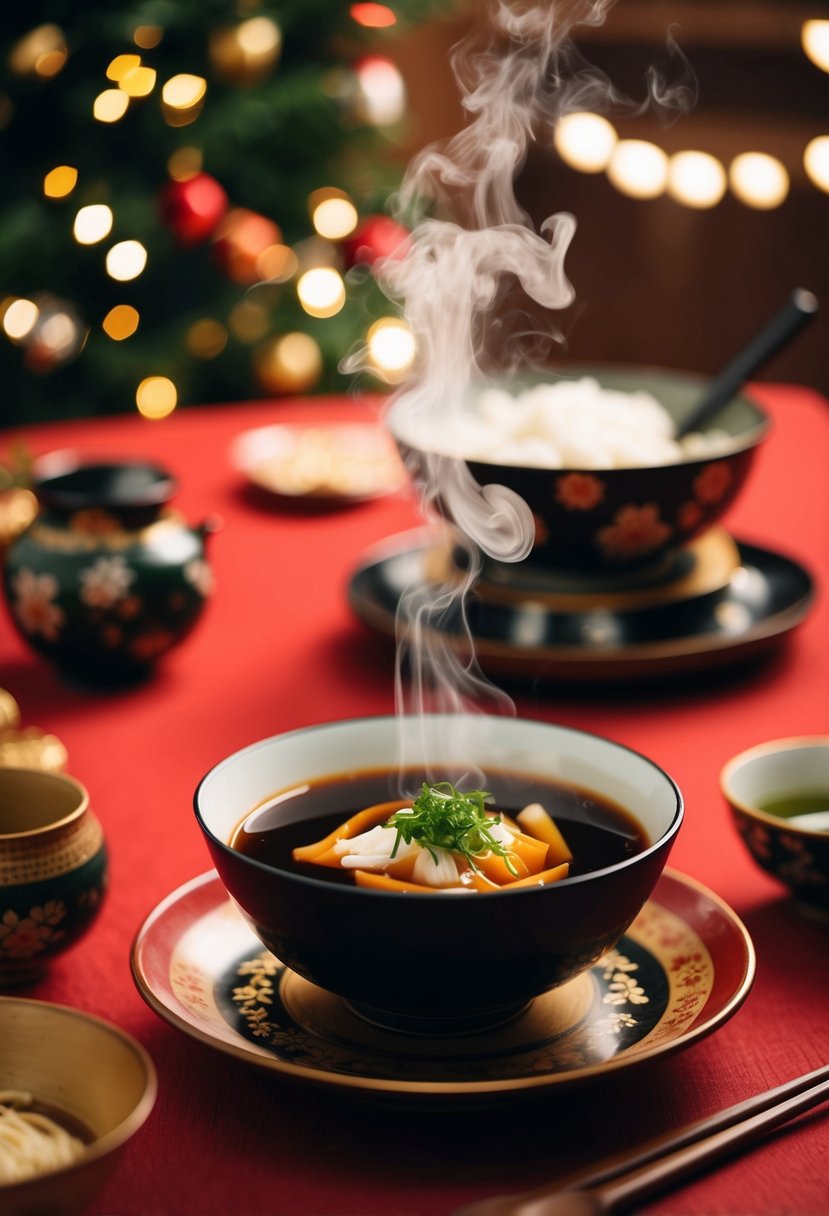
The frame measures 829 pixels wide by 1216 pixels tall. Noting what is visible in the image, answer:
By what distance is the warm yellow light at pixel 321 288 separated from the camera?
3.22 m

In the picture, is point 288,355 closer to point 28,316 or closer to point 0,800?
point 28,316

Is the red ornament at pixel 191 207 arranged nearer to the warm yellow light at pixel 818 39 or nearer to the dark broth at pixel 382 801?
the warm yellow light at pixel 818 39

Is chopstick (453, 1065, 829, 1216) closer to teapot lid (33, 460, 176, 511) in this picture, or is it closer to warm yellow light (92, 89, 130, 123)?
teapot lid (33, 460, 176, 511)

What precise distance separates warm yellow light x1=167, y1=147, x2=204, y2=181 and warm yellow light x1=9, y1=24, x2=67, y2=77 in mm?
347

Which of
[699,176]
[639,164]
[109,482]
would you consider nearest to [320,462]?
[109,482]

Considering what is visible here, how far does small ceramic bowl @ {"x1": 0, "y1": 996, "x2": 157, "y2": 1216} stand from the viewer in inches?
26.0

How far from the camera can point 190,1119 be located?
788mm

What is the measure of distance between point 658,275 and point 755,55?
74cm

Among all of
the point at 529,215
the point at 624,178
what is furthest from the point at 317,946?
the point at 529,215

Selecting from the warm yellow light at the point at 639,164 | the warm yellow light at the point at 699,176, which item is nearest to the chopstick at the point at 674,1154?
the warm yellow light at the point at 699,176

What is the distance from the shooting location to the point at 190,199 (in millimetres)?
2705

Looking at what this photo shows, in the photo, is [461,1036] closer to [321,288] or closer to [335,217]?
[321,288]

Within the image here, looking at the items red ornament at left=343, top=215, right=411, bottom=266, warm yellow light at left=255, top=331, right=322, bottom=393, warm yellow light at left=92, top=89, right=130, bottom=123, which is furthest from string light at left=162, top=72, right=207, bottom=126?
warm yellow light at left=255, top=331, right=322, bottom=393

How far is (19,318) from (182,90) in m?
0.60
